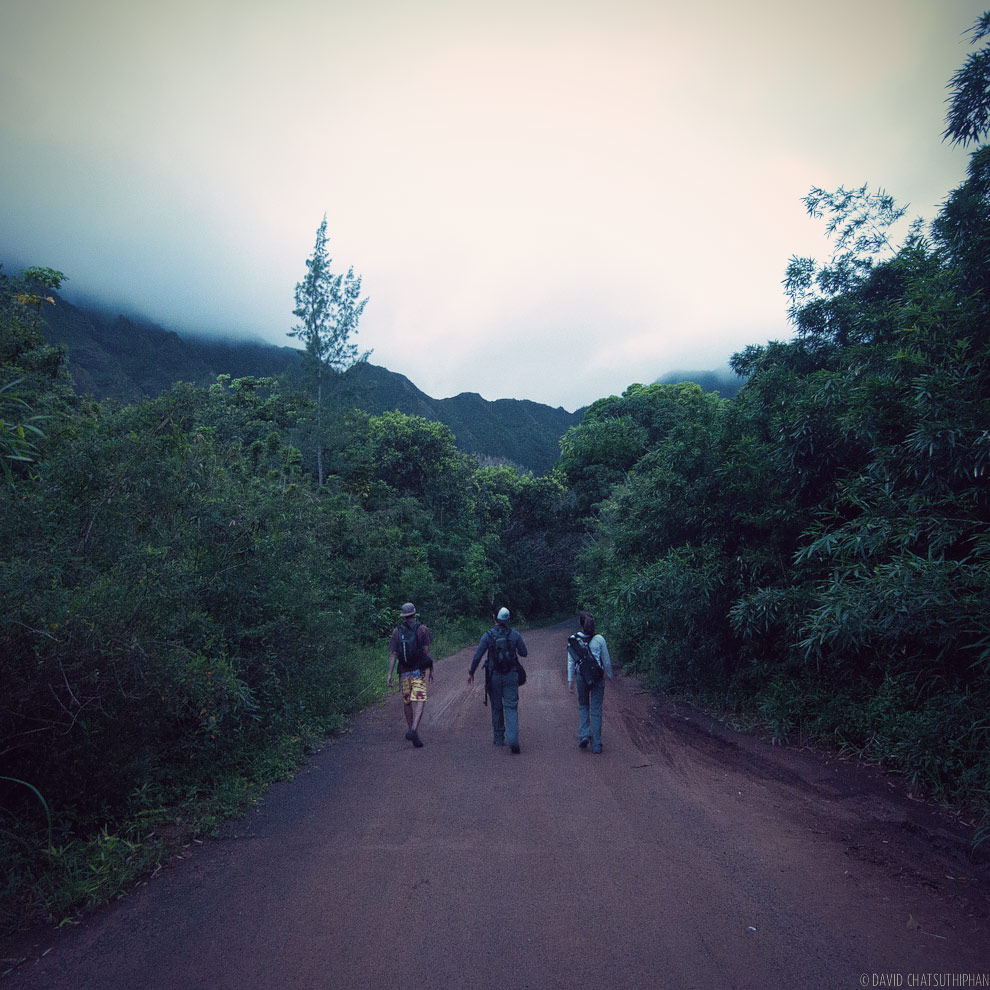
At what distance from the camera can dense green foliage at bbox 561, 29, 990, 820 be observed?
18.3ft

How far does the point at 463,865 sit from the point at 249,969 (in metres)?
1.54

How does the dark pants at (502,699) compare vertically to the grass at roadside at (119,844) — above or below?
above

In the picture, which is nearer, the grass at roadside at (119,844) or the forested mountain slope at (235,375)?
the grass at roadside at (119,844)

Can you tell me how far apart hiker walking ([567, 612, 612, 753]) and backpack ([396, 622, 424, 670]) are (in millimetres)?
1929

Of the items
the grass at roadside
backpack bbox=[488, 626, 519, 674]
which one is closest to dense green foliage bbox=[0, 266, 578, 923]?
the grass at roadside

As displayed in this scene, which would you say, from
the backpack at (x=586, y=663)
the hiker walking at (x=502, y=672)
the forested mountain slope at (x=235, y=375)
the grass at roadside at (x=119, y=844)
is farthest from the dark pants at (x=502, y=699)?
the forested mountain slope at (x=235, y=375)

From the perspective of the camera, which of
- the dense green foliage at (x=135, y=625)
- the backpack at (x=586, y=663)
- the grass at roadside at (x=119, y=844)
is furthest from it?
the backpack at (x=586, y=663)

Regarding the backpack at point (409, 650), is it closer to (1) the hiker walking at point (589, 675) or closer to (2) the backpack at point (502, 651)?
(2) the backpack at point (502, 651)

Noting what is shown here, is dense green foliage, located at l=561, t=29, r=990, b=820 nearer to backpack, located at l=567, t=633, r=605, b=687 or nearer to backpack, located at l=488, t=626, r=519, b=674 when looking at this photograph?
backpack, located at l=567, t=633, r=605, b=687

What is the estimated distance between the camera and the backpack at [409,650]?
7.79 metres

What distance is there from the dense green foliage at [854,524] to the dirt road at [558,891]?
998mm

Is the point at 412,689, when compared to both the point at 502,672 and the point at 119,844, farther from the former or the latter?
the point at 119,844

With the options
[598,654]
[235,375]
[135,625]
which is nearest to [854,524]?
[598,654]

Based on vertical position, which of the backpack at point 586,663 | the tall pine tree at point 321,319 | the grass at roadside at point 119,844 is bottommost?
the grass at roadside at point 119,844
